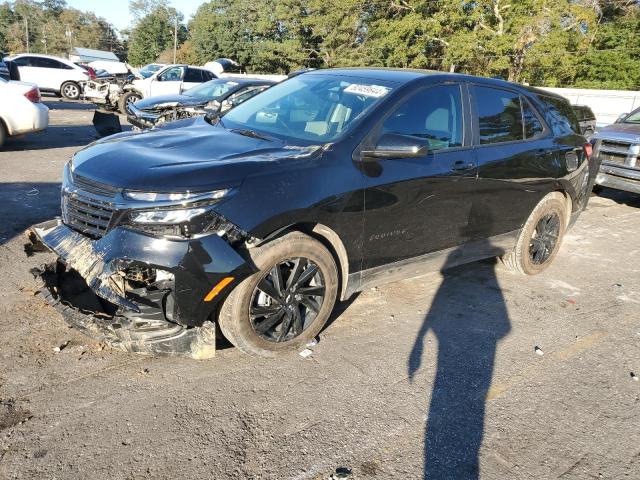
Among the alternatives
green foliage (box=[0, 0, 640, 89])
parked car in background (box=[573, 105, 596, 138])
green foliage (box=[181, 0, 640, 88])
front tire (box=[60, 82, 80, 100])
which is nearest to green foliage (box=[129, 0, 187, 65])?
green foliage (box=[0, 0, 640, 89])

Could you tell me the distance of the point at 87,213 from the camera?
10.2 ft

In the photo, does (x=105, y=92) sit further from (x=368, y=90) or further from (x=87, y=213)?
(x=87, y=213)

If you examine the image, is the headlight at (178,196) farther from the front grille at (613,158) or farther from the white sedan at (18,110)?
the white sedan at (18,110)

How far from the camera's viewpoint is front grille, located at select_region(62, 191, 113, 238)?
9.79 feet

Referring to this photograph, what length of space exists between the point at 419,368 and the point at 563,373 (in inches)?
39.8

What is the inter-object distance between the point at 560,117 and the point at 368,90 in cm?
263

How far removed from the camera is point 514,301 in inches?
184

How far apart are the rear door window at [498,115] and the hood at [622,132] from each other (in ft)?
15.9

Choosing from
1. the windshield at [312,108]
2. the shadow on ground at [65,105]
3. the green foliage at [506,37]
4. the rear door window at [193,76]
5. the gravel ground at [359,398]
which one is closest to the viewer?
the gravel ground at [359,398]

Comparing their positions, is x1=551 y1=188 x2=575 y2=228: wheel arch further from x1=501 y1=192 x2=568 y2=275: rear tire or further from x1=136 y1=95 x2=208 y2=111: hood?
x1=136 y1=95 x2=208 y2=111: hood

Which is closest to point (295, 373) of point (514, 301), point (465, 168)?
point (465, 168)

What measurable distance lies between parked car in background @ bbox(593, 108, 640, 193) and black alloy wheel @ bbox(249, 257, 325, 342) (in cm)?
660

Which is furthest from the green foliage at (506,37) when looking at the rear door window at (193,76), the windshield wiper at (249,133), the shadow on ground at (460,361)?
the windshield wiper at (249,133)

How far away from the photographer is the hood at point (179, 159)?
288 cm
